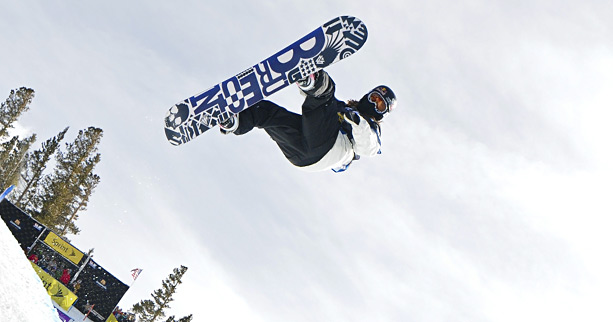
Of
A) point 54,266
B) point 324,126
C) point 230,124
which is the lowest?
point 54,266

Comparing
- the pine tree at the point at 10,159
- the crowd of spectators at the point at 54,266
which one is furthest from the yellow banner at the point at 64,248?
the pine tree at the point at 10,159

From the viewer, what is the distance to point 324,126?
6.15 m

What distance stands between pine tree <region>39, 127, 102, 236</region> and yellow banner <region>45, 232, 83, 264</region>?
1508 cm

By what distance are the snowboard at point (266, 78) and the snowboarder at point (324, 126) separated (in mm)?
228

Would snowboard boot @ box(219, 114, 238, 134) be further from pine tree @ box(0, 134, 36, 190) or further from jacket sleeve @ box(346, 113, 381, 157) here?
pine tree @ box(0, 134, 36, 190)

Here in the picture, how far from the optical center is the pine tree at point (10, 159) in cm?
4098

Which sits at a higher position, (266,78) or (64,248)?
(266,78)

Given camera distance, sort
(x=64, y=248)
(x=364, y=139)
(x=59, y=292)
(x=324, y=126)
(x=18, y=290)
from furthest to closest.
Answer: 1. (x=64, y=248)
2. (x=59, y=292)
3. (x=364, y=139)
4. (x=324, y=126)
5. (x=18, y=290)

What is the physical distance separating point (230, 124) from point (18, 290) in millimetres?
3213

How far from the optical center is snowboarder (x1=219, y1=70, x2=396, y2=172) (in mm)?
6084

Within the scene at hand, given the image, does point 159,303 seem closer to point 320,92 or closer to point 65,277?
point 65,277

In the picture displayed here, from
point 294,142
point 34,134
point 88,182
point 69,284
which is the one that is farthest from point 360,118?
point 34,134

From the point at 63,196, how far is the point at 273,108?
30.8 m

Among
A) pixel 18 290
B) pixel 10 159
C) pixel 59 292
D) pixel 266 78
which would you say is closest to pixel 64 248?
pixel 59 292
